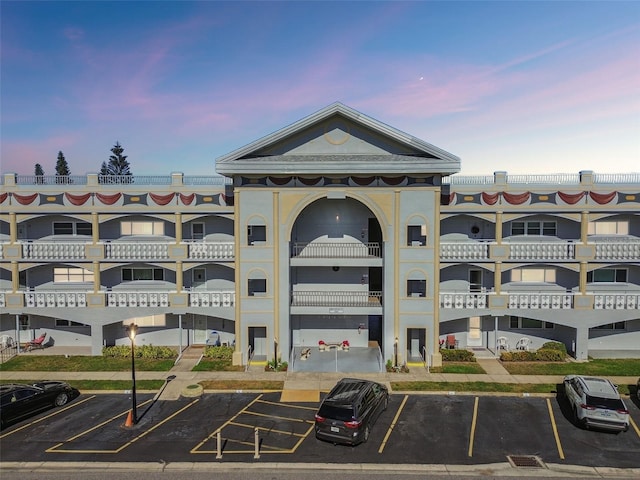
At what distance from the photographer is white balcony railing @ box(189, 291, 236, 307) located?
28.3 m

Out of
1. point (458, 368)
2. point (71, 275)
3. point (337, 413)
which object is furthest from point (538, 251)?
point (71, 275)

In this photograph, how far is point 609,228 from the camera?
1161 inches

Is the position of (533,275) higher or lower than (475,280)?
higher

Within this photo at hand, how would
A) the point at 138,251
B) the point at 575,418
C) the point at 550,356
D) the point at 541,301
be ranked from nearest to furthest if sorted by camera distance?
the point at 575,418
the point at 550,356
the point at 541,301
the point at 138,251

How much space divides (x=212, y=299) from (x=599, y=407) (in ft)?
75.2

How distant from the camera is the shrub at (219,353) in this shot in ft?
91.9

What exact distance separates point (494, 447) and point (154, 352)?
2237 cm

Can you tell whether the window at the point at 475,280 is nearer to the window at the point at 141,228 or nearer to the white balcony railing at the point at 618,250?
the white balcony railing at the point at 618,250

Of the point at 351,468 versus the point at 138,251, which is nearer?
the point at 351,468

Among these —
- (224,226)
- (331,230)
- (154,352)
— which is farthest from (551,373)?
(154,352)

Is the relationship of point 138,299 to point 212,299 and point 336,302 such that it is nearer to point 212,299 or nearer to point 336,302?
point 212,299

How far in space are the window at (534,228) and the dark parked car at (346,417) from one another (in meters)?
18.1

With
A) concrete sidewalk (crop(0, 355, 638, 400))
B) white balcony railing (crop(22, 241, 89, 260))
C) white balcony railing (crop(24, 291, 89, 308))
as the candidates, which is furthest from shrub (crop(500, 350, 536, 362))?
white balcony railing (crop(22, 241, 89, 260))

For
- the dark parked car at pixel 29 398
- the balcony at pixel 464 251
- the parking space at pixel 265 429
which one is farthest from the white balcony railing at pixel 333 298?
the dark parked car at pixel 29 398
